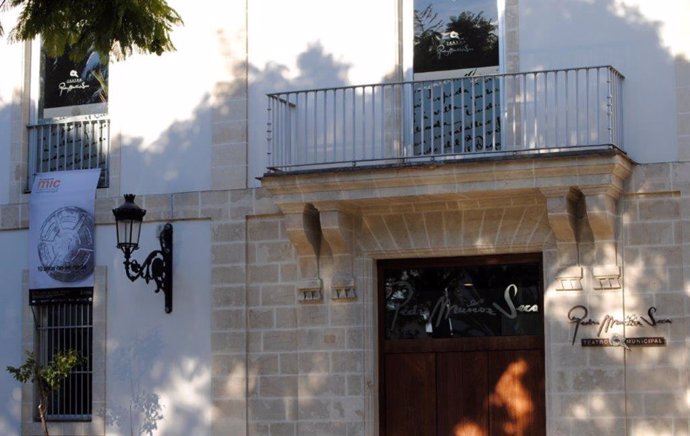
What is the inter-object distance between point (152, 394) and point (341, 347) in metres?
2.12

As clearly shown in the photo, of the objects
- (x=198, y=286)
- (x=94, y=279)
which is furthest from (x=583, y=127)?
(x=94, y=279)

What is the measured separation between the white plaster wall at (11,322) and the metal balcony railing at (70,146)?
68cm

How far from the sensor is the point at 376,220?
575 inches

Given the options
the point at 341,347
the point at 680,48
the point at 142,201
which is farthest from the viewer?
the point at 142,201

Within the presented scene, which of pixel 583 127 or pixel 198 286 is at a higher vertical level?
pixel 583 127

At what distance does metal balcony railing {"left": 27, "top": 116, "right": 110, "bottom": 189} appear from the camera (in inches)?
631

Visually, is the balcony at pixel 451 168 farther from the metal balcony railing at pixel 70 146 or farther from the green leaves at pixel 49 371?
the green leaves at pixel 49 371

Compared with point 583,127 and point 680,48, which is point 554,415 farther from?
point 680,48

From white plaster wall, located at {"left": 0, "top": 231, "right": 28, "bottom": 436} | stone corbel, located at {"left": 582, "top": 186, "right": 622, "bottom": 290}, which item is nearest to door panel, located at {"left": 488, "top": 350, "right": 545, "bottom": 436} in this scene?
stone corbel, located at {"left": 582, "top": 186, "right": 622, "bottom": 290}

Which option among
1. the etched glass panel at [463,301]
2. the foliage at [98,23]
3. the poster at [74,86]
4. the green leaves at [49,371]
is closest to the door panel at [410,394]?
the etched glass panel at [463,301]

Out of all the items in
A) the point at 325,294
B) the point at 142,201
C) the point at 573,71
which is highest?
the point at 573,71

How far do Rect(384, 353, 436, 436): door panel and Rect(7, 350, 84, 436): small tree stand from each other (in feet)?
10.6

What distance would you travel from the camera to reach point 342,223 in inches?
565

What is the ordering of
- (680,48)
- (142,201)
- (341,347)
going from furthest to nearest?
(142,201), (341,347), (680,48)
